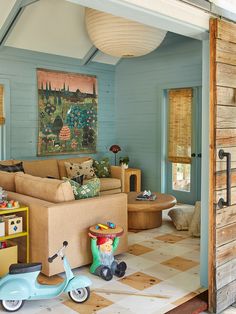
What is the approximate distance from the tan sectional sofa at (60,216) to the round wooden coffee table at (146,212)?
85 centimetres

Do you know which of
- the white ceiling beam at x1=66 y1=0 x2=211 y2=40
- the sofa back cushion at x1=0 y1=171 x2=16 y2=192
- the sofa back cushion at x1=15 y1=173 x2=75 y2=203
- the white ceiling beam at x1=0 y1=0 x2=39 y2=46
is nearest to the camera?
the white ceiling beam at x1=66 y1=0 x2=211 y2=40

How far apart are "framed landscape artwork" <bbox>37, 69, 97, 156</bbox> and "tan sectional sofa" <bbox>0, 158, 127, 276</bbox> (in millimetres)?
2825

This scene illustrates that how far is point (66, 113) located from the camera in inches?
279

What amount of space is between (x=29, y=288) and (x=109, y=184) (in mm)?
3706

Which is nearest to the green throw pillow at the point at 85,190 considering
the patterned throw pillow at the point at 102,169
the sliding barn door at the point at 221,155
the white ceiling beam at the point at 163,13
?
the sliding barn door at the point at 221,155

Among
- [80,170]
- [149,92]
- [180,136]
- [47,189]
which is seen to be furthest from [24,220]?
[149,92]

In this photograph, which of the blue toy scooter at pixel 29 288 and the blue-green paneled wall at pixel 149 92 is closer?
the blue toy scooter at pixel 29 288

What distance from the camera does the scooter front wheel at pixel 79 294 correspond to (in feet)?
9.53

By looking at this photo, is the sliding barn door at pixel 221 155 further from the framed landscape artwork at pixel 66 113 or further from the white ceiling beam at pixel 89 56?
the white ceiling beam at pixel 89 56

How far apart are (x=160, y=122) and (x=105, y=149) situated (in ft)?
4.64

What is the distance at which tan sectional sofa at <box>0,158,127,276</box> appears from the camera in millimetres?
3340

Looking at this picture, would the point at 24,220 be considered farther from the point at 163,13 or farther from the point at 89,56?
the point at 89,56

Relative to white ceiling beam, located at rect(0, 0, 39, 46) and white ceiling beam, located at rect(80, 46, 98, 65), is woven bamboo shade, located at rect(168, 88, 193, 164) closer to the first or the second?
white ceiling beam, located at rect(80, 46, 98, 65)

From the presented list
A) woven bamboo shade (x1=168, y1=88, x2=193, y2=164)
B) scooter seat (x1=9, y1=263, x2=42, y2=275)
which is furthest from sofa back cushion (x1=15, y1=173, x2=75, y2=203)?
woven bamboo shade (x1=168, y1=88, x2=193, y2=164)
